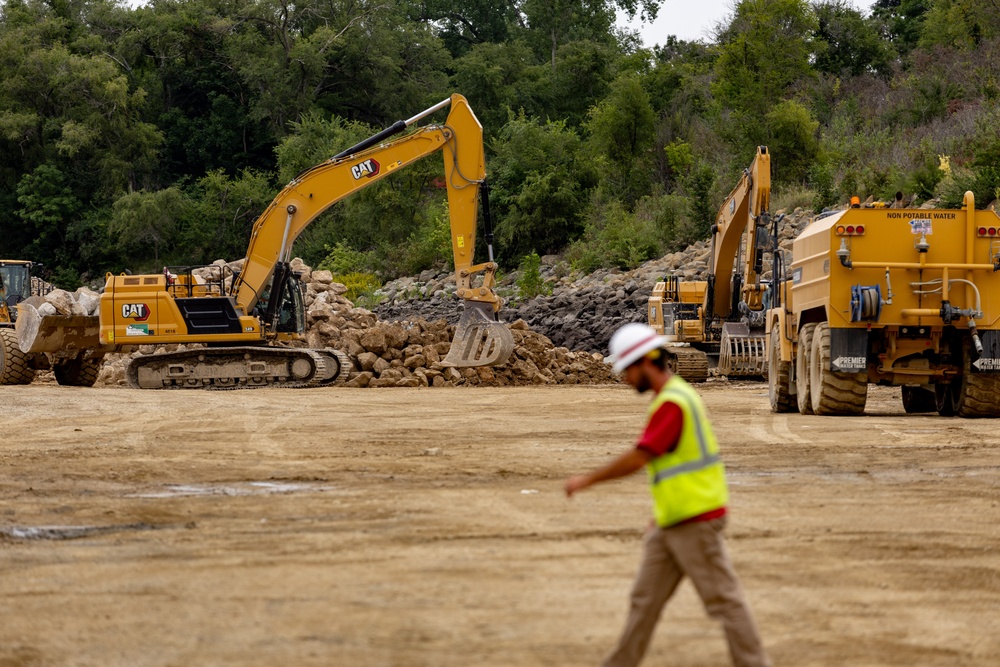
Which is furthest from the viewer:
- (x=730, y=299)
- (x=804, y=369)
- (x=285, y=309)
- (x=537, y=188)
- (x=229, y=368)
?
(x=537, y=188)

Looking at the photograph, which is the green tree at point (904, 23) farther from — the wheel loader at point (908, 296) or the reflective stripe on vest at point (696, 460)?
the reflective stripe on vest at point (696, 460)

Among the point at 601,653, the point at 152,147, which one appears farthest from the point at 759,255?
the point at 152,147

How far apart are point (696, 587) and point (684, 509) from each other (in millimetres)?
311

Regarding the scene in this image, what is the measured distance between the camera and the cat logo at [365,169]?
2656cm

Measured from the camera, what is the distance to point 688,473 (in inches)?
209

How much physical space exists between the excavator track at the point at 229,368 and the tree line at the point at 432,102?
68.5ft

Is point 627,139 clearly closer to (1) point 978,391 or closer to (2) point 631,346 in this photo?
(1) point 978,391

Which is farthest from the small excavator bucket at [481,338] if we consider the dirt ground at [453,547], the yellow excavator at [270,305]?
the dirt ground at [453,547]

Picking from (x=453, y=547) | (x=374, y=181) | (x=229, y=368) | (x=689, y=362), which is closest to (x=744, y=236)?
(x=689, y=362)

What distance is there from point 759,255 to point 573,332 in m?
15.0

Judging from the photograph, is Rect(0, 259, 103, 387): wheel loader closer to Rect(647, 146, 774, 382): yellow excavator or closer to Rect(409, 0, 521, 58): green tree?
Rect(647, 146, 774, 382): yellow excavator

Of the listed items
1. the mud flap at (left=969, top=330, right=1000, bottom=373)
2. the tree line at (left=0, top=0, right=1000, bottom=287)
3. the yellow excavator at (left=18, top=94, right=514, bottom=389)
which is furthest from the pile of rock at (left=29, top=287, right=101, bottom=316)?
the tree line at (left=0, top=0, right=1000, bottom=287)

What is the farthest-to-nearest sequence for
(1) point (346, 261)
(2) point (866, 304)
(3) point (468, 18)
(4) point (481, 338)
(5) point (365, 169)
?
(3) point (468, 18)
(1) point (346, 261)
(5) point (365, 169)
(4) point (481, 338)
(2) point (866, 304)

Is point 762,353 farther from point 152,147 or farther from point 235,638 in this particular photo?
point 152,147
